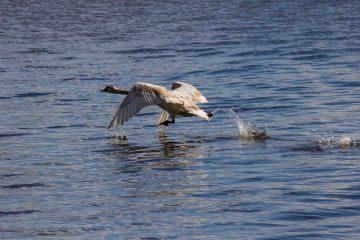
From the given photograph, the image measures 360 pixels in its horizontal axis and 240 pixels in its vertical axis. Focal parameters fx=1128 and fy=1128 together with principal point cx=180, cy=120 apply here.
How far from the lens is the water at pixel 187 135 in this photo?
12.4 meters

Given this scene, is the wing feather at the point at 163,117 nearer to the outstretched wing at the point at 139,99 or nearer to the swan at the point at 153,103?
the swan at the point at 153,103

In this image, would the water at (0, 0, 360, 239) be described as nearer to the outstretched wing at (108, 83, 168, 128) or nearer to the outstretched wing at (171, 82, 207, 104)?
the outstretched wing at (108, 83, 168, 128)

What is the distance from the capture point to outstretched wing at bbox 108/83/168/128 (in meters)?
17.3

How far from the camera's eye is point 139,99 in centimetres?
1739

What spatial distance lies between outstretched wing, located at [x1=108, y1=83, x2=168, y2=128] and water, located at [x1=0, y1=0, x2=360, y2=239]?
1.59 ft

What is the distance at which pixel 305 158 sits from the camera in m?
15.8

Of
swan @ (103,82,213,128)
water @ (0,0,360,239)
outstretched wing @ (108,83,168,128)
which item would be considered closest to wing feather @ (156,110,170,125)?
water @ (0,0,360,239)

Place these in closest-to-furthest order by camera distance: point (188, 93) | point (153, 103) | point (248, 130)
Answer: point (153, 103), point (248, 130), point (188, 93)

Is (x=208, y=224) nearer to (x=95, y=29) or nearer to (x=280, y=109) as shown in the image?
(x=280, y=109)

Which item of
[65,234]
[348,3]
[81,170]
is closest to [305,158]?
[81,170]

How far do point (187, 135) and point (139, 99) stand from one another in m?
1.39

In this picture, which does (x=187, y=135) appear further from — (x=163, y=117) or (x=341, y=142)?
(x=341, y=142)

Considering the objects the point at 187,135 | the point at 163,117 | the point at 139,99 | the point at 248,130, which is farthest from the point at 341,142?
the point at 163,117

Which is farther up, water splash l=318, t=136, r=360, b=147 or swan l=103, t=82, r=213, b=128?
swan l=103, t=82, r=213, b=128
